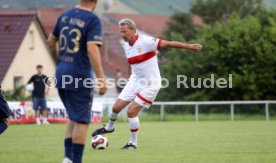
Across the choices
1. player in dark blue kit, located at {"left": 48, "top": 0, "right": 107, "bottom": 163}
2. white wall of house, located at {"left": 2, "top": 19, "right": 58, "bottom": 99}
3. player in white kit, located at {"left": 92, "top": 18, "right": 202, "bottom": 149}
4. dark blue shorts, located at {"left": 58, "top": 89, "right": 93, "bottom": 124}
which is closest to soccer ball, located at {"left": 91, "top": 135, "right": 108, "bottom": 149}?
player in white kit, located at {"left": 92, "top": 18, "right": 202, "bottom": 149}

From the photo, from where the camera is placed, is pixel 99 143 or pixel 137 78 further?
pixel 137 78

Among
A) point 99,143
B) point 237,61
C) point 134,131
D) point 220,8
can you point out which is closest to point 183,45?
point 134,131

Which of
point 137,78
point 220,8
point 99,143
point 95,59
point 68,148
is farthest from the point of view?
point 220,8

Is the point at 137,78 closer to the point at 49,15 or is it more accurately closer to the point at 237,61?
the point at 237,61

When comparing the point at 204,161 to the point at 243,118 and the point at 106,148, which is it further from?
the point at 243,118

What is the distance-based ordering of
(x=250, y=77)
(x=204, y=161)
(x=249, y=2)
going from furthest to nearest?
(x=249, y=2) → (x=250, y=77) → (x=204, y=161)

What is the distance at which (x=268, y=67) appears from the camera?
42156 mm

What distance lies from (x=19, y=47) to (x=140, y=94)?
138ft

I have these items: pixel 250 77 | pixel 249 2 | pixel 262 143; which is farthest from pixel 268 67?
pixel 249 2

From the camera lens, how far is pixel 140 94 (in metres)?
16.2

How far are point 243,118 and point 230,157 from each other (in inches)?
883

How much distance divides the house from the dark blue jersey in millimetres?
45632

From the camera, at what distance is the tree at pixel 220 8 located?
9331 centimetres

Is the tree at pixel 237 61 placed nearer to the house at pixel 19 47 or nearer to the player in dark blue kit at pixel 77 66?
the house at pixel 19 47
